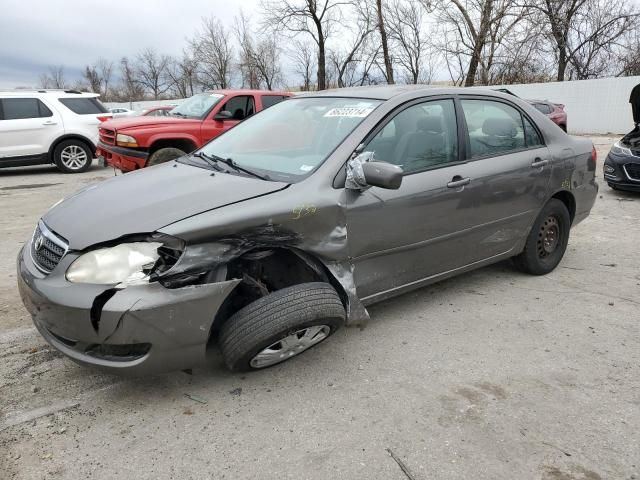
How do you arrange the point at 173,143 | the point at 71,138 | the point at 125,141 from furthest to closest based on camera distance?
the point at 71,138 < the point at 173,143 < the point at 125,141

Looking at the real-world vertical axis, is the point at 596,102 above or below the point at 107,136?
above

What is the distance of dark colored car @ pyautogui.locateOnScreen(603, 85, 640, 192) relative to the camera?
781 centimetres

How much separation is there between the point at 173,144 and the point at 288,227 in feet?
20.3

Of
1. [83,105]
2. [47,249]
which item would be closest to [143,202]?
[47,249]

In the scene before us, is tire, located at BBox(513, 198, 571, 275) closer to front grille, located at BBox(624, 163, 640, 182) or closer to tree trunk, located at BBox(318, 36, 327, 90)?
front grille, located at BBox(624, 163, 640, 182)

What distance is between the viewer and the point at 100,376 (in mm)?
2869

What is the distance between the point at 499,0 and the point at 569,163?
24.7 m

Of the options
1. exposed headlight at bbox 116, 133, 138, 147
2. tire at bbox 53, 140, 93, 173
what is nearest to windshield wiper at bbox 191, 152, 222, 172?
exposed headlight at bbox 116, 133, 138, 147

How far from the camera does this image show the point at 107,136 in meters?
8.62

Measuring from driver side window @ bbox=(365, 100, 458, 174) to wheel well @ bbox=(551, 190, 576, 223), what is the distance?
1.43 meters

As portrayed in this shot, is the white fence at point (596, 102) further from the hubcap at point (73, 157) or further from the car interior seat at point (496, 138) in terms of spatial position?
the hubcap at point (73, 157)

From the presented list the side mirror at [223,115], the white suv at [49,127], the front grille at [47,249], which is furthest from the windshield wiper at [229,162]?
the white suv at [49,127]

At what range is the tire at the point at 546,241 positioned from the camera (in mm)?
4266

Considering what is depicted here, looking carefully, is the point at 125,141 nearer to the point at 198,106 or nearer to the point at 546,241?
the point at 198,106
